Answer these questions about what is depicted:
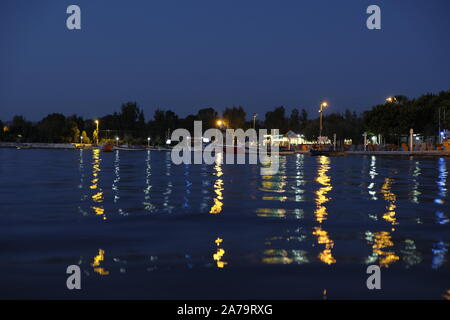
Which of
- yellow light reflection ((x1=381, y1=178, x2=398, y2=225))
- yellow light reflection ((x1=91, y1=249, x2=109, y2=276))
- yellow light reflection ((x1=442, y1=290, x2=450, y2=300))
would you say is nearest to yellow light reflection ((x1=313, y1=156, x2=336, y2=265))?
yellow light reflection ((x1=381, y1=178, x2=398, y2=225))

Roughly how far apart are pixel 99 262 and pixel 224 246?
6.84 ft

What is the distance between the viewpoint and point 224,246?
8227 millimetres

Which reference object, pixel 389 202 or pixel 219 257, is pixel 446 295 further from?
pixel 389 202

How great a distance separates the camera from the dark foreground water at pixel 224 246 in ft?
19.6

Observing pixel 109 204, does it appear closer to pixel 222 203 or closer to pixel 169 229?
pixel 222 203

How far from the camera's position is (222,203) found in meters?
14.2

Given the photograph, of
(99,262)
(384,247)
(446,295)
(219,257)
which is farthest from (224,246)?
(446,295)

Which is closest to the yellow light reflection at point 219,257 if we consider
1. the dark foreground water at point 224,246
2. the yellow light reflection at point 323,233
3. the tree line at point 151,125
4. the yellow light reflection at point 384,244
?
the dark foreground water at point 224,246

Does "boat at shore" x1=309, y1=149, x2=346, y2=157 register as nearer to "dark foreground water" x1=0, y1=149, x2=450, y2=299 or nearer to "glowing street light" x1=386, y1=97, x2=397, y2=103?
"glowing street light" x1=386, y1=97, x2=397, y2=103

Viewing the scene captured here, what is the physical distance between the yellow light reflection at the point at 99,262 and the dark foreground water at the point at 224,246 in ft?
0.08

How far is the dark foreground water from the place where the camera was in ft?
19.6

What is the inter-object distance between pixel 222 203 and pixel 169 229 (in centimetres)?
439

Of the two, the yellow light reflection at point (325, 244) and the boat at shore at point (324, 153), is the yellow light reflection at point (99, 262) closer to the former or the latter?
the yellow light reflection at point (325, 244)
